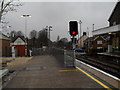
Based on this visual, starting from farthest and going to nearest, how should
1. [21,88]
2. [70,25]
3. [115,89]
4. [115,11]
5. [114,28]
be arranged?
[115,11] → [114,28] → [70,25] → [21,88] → [115,89]

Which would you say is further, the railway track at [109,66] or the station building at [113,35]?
the station building at [113,35]

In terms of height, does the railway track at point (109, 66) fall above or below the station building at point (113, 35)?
below

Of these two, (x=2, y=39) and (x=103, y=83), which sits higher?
(x=2, y=39)

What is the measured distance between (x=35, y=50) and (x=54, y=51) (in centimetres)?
339

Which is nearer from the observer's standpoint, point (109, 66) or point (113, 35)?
point (109, 66)

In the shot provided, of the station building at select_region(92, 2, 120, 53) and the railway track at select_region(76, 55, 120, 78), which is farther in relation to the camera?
the station building at select_region(92, 2, 120, 53)

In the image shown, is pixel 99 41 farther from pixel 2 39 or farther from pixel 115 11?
pixel 2 39

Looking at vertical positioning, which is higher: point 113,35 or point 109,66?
point 113,35

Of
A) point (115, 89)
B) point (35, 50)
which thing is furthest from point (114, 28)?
point (35, 50)

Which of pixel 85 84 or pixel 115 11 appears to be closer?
pixel 85 84

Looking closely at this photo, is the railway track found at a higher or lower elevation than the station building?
lower

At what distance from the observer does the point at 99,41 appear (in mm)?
64812

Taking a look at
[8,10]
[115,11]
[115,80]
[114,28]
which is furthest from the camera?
[115,11]

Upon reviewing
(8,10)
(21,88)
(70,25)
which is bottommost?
(21,88)
